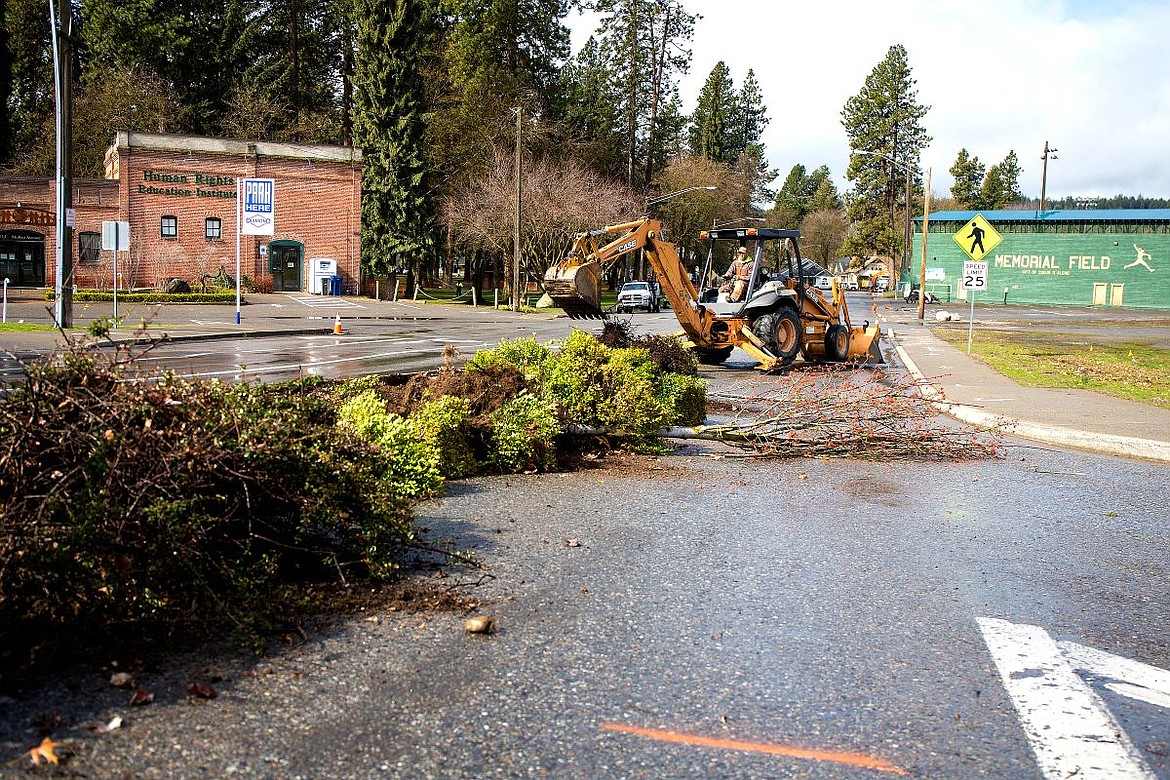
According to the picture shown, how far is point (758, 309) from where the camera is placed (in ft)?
63.6

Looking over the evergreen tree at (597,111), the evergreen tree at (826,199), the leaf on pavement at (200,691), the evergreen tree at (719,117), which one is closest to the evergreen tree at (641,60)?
the evergreen tree at (597,111)

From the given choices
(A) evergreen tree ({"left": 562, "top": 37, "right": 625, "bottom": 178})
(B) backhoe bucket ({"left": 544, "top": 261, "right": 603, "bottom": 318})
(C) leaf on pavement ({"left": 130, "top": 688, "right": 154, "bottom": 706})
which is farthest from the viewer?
(A) evergreen tree ({"left": 562, "top": 37, "right": 625, "bottom": 178})

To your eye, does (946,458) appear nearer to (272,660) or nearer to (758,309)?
(272,660)

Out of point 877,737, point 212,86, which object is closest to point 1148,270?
point 212,86

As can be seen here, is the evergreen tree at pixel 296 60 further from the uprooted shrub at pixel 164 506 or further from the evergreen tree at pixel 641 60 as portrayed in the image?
the uprooted shrub at pixel 164 506

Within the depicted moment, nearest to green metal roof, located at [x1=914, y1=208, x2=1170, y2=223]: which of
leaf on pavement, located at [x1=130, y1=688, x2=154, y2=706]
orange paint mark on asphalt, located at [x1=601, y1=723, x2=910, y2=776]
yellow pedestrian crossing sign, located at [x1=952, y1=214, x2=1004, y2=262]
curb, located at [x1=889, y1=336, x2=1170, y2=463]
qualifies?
yellow pedestrian crossing sign, located at [x1=952, y1=214, x2=1004, y2=262]

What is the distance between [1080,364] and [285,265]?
138ft

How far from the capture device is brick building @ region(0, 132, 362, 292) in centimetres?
4816

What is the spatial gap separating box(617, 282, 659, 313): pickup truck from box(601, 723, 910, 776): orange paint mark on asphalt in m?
48.7

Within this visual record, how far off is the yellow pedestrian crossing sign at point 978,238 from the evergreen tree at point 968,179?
103303mm

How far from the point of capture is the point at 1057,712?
12.9 feet

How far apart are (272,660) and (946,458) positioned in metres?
7.74

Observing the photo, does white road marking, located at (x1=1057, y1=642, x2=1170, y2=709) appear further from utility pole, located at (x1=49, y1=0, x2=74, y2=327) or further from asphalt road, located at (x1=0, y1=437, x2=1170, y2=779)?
utility pole, located at (x1=49, y1=0, x2=74, y2=327)

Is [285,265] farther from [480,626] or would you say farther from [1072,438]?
[480,626]
